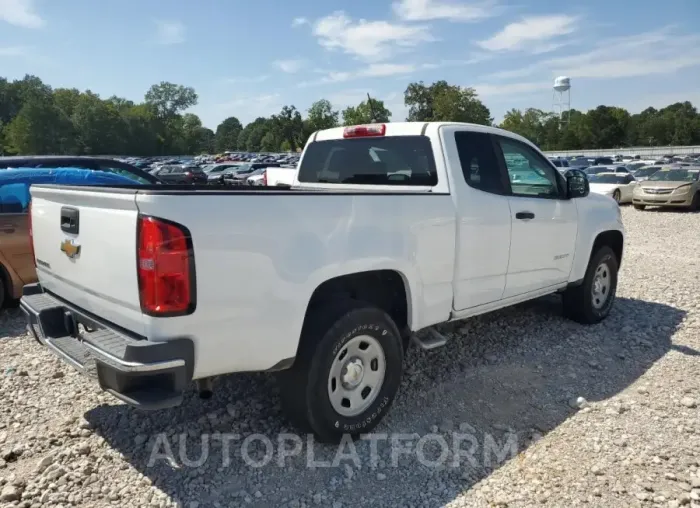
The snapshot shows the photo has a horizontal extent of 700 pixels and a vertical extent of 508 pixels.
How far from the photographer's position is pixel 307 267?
9.41 ft

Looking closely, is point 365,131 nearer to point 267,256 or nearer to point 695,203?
point 267,256

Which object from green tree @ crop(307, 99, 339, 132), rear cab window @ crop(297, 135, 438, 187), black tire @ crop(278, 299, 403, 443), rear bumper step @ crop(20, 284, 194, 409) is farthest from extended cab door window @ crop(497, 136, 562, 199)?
green tree @ crop(307, 99, 339, 132)

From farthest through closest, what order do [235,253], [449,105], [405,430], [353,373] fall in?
[449,105], [405,430], [353,373], [235,253]

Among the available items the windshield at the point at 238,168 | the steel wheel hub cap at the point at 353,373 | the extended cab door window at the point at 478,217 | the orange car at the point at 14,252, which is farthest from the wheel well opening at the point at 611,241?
the windshield at the point at 238,168

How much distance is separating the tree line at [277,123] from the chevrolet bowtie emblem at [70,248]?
68601 millimetres

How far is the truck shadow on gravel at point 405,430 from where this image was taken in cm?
296

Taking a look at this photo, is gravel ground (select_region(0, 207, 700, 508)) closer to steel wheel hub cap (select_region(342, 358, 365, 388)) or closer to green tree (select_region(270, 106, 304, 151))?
steel wheel hub cap (select_region(342, 358, 365, 388))

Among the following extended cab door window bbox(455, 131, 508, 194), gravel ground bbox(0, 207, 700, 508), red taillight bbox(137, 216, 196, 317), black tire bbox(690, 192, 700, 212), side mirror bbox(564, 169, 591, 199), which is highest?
extended cab door window bbox(455, 131, 508, 194)

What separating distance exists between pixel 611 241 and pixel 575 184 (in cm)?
126

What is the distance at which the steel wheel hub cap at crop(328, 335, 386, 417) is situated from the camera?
322 centimetres

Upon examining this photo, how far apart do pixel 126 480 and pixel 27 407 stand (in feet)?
4.50

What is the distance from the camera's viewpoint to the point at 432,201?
3578 millimetres

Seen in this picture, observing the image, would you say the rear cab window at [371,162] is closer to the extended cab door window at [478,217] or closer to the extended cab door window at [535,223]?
the extended cab door window at [478,217]

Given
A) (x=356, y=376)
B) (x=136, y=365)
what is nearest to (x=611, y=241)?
(x=356, y=376)
